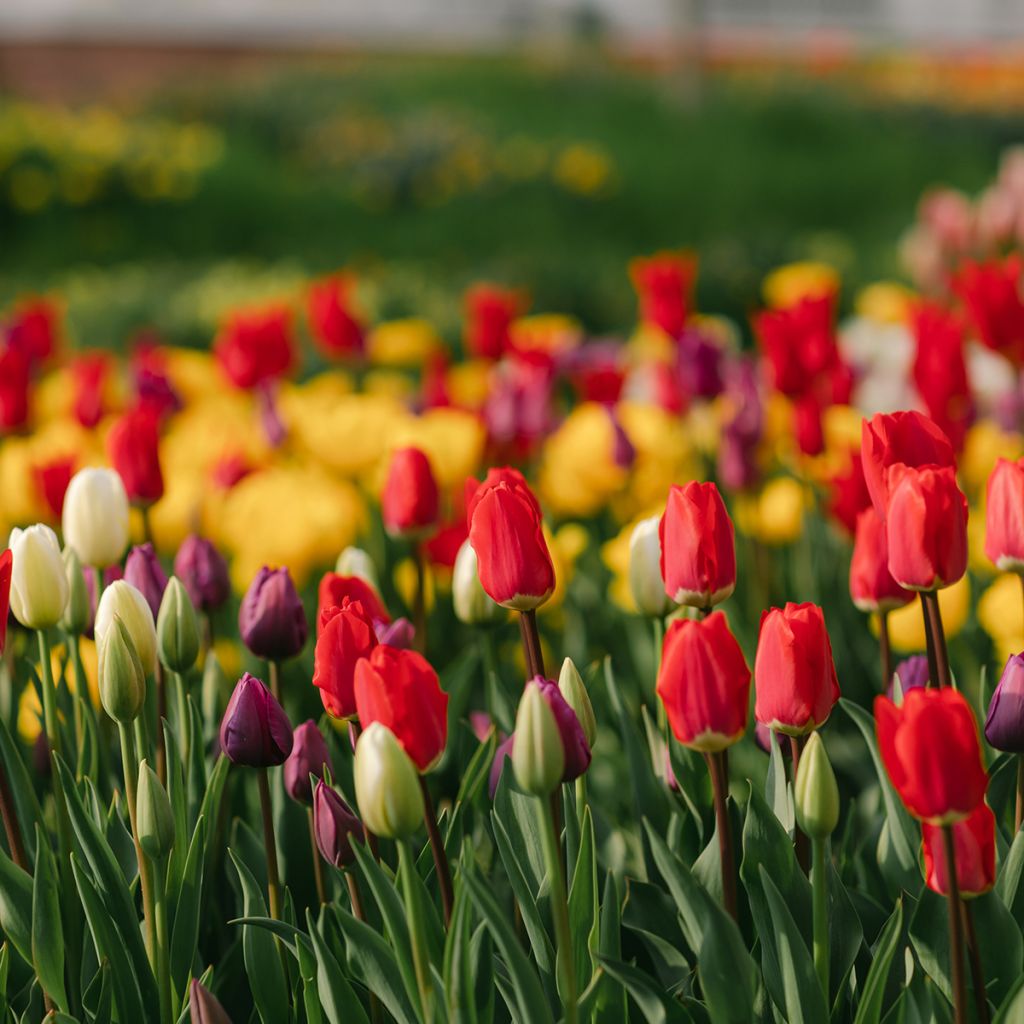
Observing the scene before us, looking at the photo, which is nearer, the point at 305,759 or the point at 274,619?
the point at 305,759

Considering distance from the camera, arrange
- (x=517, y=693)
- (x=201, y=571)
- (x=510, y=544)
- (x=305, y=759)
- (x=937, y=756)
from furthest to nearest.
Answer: (x=517, y=693) < (x=201, y=571) < (x=305, y=759) < (x=510, y=544) < (x=937, y=756)

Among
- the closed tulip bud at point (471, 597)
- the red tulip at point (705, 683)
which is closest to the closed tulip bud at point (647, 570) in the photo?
the closed tulip bud at point (471, 597)

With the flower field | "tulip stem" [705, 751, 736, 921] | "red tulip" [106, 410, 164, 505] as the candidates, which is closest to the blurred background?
the flower field

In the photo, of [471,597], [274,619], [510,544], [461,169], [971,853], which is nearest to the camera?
[971,853]

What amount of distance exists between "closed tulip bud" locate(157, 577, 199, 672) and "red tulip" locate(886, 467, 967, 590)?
0.66 m

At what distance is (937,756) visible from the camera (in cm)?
93

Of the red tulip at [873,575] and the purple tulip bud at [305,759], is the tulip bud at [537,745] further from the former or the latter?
the red tulip at [873,575]

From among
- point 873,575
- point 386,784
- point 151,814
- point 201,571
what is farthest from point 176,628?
point 873,575

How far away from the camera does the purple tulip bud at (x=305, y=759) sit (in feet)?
4.22

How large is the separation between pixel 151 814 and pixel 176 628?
0.76ft

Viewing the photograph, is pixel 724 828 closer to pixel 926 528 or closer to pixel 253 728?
pixel 926 528

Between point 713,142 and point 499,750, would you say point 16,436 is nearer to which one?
point 499,750

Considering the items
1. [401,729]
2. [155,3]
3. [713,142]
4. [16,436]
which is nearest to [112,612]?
[401,729]

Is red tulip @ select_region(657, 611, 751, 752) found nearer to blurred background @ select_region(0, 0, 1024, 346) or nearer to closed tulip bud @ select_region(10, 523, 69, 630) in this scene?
closed tulip bud @ select_region(10, 523, 69, 630)
